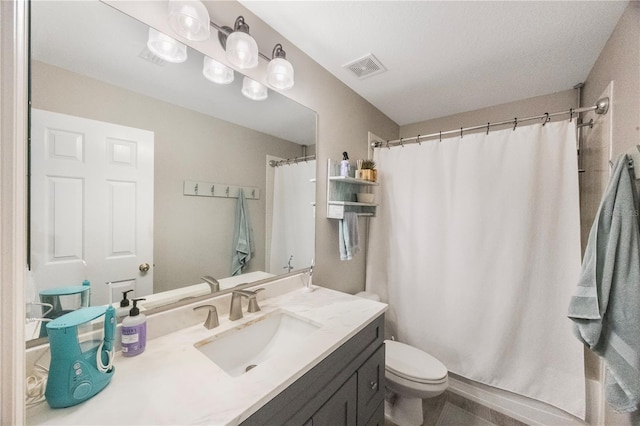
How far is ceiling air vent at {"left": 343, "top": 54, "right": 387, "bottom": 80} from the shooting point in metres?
1.49

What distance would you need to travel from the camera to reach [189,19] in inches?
34.4

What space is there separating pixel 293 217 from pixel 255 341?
71 centimetres

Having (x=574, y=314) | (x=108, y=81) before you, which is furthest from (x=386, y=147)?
(x=108, y=81)

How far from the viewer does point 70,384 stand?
0.55m

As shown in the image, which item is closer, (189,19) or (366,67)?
(189,19)

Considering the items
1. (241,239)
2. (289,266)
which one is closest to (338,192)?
(289,266)

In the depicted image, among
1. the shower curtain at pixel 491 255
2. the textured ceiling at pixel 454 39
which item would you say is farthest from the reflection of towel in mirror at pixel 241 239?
the shower curtain at pixel 491 255

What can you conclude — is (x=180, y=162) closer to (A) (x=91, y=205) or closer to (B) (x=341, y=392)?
(A) (x=91, y=205)

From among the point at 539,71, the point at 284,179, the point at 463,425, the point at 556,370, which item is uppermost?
the point at 539,71

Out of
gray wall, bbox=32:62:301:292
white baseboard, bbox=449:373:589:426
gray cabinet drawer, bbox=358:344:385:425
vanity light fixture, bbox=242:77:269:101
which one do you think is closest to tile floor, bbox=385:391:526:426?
white baseboard, bbox=449:373:589:426

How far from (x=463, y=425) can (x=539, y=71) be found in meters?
2.39

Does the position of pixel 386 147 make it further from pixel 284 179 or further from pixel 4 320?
pixel 4 320

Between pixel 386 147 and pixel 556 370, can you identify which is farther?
pixel 386 147

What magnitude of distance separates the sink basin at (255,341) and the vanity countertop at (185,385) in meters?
0.04
